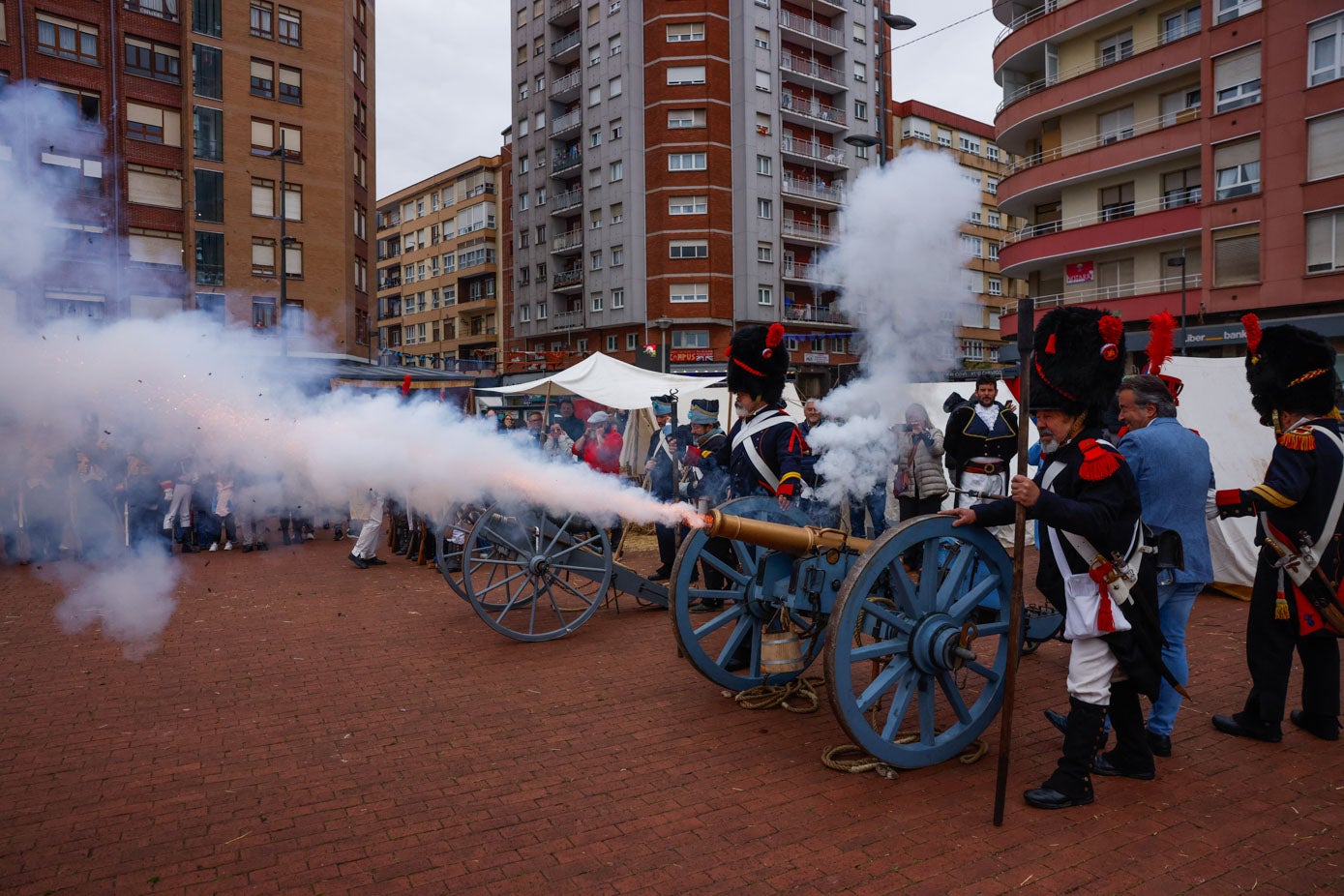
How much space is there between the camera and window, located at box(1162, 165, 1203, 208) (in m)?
25.3

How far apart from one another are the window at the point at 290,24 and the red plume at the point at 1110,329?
30326 mm

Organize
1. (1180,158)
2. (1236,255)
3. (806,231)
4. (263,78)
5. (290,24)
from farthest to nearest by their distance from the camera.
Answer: (806,231), (290,24), (263,78), (1180,158), (1236,255)

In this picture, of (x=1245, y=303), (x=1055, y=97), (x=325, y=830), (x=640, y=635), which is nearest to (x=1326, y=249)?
(x=1245, y=303)

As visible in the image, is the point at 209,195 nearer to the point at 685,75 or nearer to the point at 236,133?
the point at 236,133

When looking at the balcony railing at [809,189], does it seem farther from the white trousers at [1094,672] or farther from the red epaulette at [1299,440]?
the white trousers at [1094,672]

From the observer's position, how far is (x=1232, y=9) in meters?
23.8

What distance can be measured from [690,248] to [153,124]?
25070 mm

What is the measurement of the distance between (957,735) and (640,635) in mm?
3309

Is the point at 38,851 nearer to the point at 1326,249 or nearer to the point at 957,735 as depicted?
the point at 957,735

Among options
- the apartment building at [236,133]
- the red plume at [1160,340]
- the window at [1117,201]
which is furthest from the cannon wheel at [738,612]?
the window at [1117,201]

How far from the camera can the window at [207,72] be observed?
76.2ft

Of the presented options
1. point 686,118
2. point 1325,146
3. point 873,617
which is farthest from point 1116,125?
point 873,617

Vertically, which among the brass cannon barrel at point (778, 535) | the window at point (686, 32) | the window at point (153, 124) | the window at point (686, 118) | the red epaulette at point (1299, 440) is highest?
the window at point (686, 32)

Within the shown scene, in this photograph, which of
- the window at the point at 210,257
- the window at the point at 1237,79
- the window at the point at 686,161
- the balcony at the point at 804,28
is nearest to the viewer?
the window at the point at 1237,79
